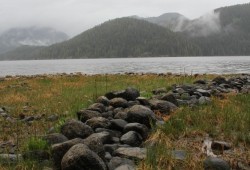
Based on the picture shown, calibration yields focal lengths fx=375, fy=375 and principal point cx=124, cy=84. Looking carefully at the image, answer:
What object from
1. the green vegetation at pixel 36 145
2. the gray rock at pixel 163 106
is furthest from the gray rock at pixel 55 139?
the gray rock at pixel 163 106

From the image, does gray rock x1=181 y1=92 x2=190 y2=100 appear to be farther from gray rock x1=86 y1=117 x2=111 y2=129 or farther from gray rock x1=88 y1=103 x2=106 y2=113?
gray rock x1=86 y1=117 x2=111 y2=129

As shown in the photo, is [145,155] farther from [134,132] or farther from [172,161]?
[134,132]

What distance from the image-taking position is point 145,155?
26.6 ft

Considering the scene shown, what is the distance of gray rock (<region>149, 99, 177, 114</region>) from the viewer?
12859 mm

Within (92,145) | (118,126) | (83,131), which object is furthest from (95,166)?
(118,126)

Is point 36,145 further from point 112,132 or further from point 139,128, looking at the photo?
point 139,128

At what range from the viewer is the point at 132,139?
947cm

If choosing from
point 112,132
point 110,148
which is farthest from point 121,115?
point 110,148

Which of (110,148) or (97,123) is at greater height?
(97,123)

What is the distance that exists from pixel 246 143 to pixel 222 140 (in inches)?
24.1

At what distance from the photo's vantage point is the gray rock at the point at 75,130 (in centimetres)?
966

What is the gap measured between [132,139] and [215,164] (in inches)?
100

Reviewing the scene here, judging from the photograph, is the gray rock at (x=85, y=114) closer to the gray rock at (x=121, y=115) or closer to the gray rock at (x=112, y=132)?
the gray rock at (x=121, y=115)

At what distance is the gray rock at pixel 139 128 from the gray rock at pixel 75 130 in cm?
102
